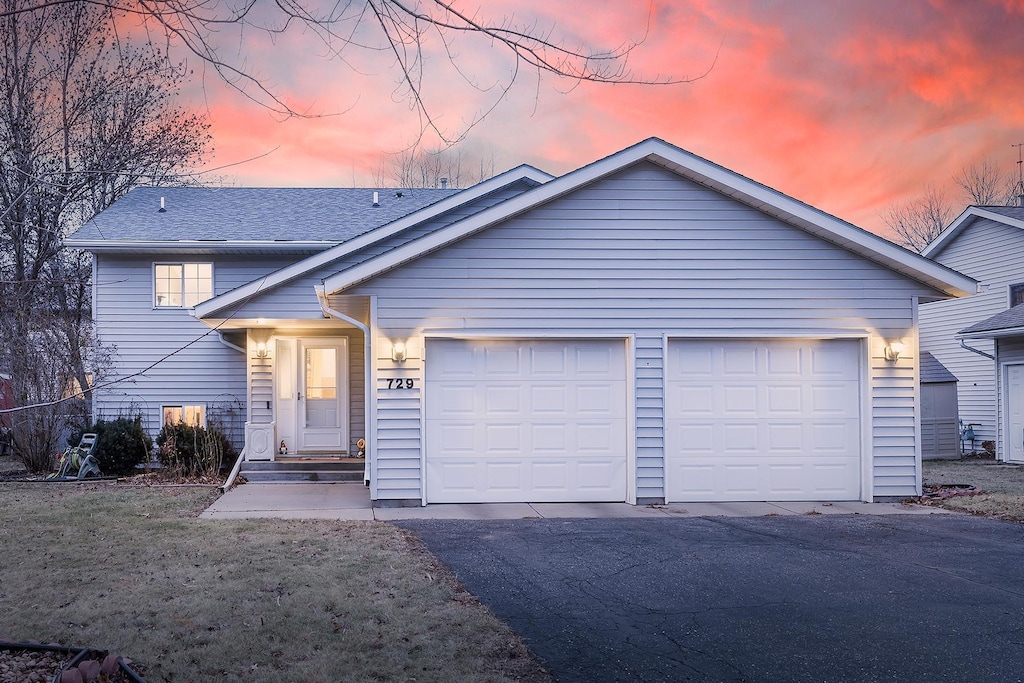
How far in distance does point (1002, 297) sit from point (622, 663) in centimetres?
1909

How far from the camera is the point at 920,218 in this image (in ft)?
131

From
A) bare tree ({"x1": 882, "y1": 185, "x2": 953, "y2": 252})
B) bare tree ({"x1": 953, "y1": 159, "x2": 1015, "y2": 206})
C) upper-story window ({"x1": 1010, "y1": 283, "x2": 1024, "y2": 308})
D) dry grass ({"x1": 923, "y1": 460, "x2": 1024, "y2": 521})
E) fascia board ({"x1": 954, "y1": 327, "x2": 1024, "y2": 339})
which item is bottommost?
dry grass ({"x1": 923, "y1": 460, "x2": 1024, "y2": 521})

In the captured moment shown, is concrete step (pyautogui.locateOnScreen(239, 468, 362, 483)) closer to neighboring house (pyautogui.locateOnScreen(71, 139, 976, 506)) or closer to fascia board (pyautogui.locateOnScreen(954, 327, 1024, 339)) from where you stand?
neighboring house (pyautogui.locateOnScreen(71, 139, 976, 506))

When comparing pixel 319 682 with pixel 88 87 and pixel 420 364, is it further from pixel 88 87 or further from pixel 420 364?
pixel 420 364

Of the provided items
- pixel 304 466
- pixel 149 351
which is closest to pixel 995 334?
pixel 304 466

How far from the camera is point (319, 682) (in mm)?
4598

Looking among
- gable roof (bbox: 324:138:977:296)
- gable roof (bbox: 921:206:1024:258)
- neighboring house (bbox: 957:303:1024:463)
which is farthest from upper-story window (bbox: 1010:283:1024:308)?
gable roof (bbox: 324:138:977:296)

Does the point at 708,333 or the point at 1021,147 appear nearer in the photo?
the point at 708,333

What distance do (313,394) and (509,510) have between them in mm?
6781

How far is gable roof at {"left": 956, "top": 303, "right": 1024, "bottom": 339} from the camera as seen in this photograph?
17609mm

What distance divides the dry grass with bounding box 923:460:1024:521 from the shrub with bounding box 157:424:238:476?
1143cm

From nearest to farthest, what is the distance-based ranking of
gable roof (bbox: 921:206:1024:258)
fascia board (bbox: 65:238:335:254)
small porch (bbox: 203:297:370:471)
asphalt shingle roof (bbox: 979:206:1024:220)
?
small porch (bbox: 203:297:370:471), fascia board (bbox: 65:238:335:254), gable roof (bbox: 921:206:1024:258), asphalt shingle roof (bbox: 979:206:1024:220)

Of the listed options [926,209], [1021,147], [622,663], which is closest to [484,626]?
[622,663]

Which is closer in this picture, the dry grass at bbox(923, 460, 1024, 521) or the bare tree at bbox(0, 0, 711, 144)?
the bare tree at bbox(0, 0, 711, 144)
